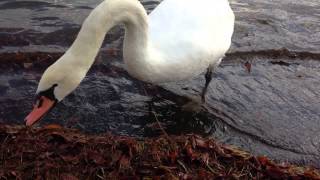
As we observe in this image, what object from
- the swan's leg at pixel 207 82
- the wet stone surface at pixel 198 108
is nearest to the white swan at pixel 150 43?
the swan's leg at pixel 207 82

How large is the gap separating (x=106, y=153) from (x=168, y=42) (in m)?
1.38

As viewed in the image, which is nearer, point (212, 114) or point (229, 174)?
point (229, 174)

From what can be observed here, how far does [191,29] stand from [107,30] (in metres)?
1.19

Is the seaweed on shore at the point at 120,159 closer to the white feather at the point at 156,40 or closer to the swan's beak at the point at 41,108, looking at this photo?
the swan's beak at the point at 41,108

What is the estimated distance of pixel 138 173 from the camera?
3824mm

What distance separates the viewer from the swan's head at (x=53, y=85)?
Answer: 417 cm

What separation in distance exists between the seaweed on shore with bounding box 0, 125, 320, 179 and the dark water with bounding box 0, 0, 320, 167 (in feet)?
4.26

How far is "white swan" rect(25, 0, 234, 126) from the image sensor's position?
4.19 metres

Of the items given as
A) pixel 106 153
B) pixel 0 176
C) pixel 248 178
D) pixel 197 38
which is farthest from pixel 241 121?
pixel 0 176

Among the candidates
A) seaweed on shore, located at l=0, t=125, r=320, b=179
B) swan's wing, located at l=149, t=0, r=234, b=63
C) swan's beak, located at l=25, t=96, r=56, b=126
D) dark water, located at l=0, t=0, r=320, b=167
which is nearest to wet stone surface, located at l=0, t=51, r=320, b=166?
dark water, located at l=0, t=0, r=320, b=167

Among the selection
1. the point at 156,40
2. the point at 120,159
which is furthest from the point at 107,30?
the point at 120,159

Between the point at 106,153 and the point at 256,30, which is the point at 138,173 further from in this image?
the point at 256,30

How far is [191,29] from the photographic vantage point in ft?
17.3

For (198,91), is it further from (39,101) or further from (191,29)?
(39,101)
